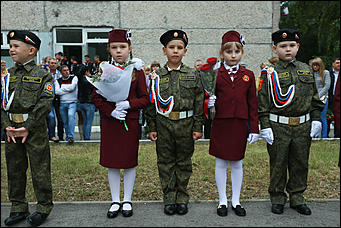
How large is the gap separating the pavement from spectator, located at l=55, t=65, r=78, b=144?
12.4 ft

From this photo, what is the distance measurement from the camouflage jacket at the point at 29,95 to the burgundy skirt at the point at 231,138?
1867 mm

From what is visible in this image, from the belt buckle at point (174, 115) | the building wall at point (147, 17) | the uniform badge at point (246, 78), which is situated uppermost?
the building wall at point (147, 17)

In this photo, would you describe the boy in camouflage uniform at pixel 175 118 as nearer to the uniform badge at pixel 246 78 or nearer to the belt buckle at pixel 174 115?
the belt buckle at pixel 174 115

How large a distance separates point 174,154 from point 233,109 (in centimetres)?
84

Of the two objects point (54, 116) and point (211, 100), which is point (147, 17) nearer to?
point (54, 116)

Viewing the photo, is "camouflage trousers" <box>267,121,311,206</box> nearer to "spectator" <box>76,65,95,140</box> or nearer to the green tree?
"spectator" <box>76,65,95,140</box>

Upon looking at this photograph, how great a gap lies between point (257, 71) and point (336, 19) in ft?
15.0

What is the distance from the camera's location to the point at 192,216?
155 inches

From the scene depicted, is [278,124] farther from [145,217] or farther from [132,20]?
[132,20]

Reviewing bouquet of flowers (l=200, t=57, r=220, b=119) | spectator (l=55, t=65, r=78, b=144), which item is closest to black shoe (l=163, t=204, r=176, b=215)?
bouquet of flowers (l=200, t=57, r=220, b=119)

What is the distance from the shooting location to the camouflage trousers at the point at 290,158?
394cm

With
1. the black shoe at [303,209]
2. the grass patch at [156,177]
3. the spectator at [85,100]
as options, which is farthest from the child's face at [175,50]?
the spectator at [85,100]

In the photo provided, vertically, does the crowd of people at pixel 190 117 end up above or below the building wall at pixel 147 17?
below

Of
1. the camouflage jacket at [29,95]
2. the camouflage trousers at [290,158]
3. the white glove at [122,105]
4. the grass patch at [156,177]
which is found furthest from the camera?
the grass patch at [156,177]
